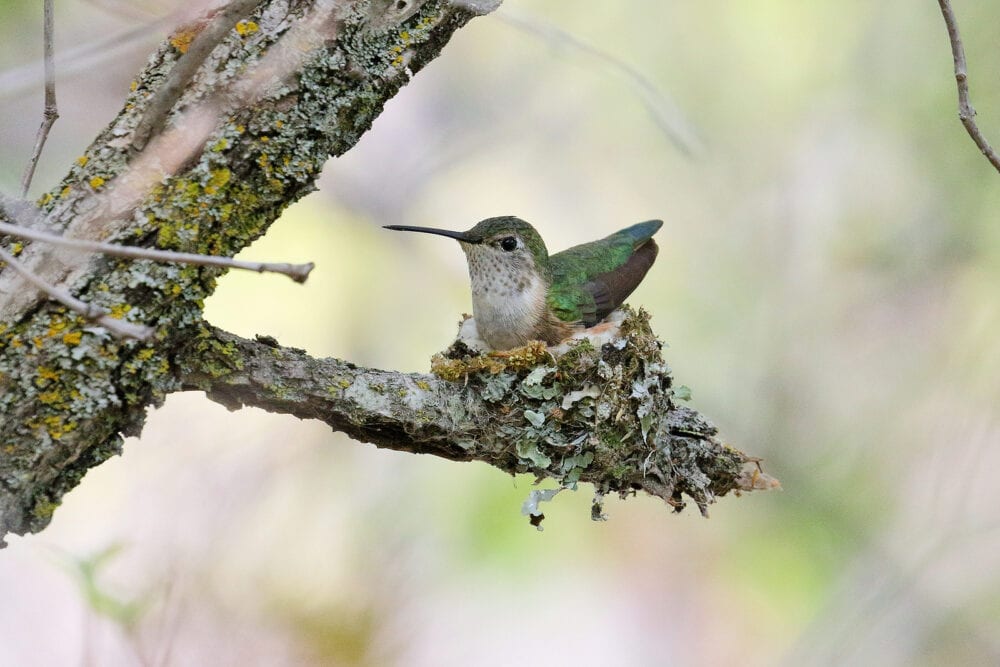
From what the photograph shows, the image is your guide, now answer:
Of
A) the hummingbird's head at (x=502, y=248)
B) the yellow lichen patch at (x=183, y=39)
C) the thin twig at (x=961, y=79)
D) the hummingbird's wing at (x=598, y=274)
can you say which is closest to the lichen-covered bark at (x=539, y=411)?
the hummingbird's wing at (x=598, y=274)

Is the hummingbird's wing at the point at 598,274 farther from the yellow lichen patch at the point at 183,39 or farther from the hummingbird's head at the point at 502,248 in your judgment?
the yellow lichen patch at the point at 183,39

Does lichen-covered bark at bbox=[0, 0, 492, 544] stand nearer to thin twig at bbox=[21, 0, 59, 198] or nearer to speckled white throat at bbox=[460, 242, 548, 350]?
thin twig at bbox=[21, 0, 59, 198]

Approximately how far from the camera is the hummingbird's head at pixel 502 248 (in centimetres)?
415

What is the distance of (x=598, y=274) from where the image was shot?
4441 mm

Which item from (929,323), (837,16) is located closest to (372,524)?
(929,323)

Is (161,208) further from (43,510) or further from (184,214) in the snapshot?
(43,510)

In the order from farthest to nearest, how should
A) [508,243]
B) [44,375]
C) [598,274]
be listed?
1. [598,274]
2. [508,243]
3. [44,375]

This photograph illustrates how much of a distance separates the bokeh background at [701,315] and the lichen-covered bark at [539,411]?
4.12 feet

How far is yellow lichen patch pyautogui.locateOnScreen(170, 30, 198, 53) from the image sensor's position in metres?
2.04

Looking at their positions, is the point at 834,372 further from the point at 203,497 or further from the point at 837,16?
the point at 203,497

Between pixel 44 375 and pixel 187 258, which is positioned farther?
pixel 44 375

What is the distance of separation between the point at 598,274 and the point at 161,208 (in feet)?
9.03

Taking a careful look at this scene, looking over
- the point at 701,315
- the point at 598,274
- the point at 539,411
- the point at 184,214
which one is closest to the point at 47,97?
the point at 184,214

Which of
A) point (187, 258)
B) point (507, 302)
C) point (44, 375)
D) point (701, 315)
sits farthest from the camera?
point (701, 315)
